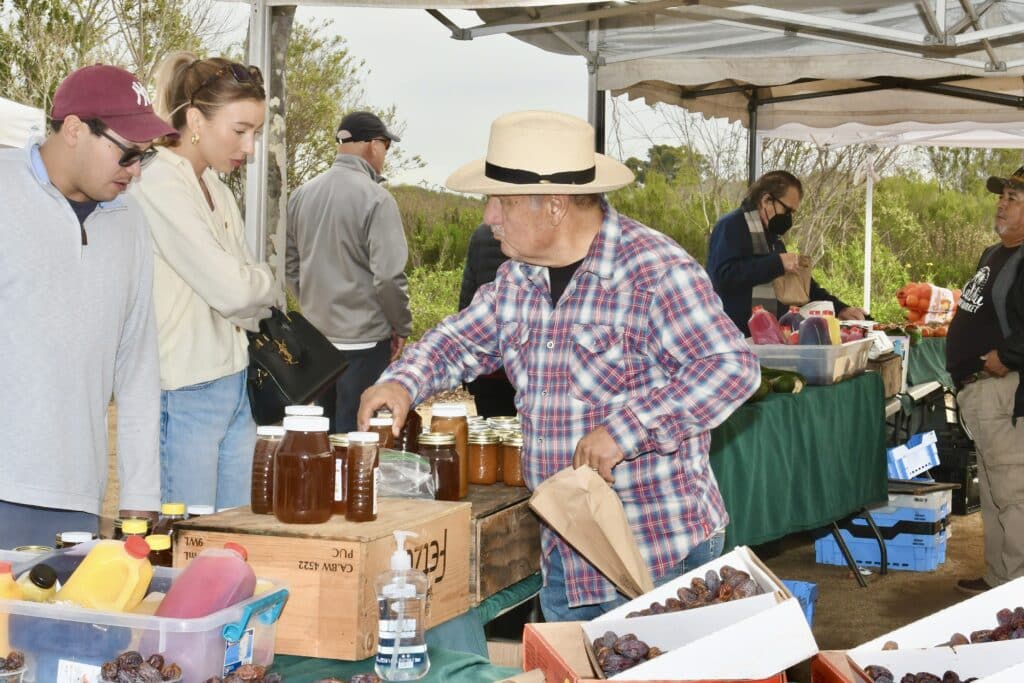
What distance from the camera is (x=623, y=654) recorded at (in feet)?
5.63

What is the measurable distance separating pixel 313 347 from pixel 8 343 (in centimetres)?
110

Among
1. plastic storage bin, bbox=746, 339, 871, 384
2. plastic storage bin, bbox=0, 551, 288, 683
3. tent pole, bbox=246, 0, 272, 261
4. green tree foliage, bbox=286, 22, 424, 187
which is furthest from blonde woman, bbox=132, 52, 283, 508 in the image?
green tree foliage, bbox=286, 22, 424, 187

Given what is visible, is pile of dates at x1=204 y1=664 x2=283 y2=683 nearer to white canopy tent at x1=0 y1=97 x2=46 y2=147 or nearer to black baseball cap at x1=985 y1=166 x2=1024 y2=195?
white canopy tent at x1=0 y1=97 x2=46 y2=147

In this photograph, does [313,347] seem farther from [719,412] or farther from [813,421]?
[813,421]

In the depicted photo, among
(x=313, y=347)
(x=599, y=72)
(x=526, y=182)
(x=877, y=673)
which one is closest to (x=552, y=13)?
(x=599, y=72)

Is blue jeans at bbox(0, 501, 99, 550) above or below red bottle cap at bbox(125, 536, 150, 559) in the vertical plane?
below

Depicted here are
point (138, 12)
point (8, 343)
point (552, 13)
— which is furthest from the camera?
point (138, 12)

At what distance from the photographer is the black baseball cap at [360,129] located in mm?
5051

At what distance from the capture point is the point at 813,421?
5.11 meters

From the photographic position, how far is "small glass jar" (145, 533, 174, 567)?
196 cm

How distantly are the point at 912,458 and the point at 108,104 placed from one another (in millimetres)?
4998

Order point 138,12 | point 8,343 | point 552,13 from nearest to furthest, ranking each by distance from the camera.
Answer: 1. point 8,343
2. point 552,13
3. point 138,12

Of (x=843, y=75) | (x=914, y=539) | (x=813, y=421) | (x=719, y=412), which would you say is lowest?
(x=914, y=539)

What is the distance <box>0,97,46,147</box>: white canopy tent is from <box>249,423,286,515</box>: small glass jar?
2235mm
